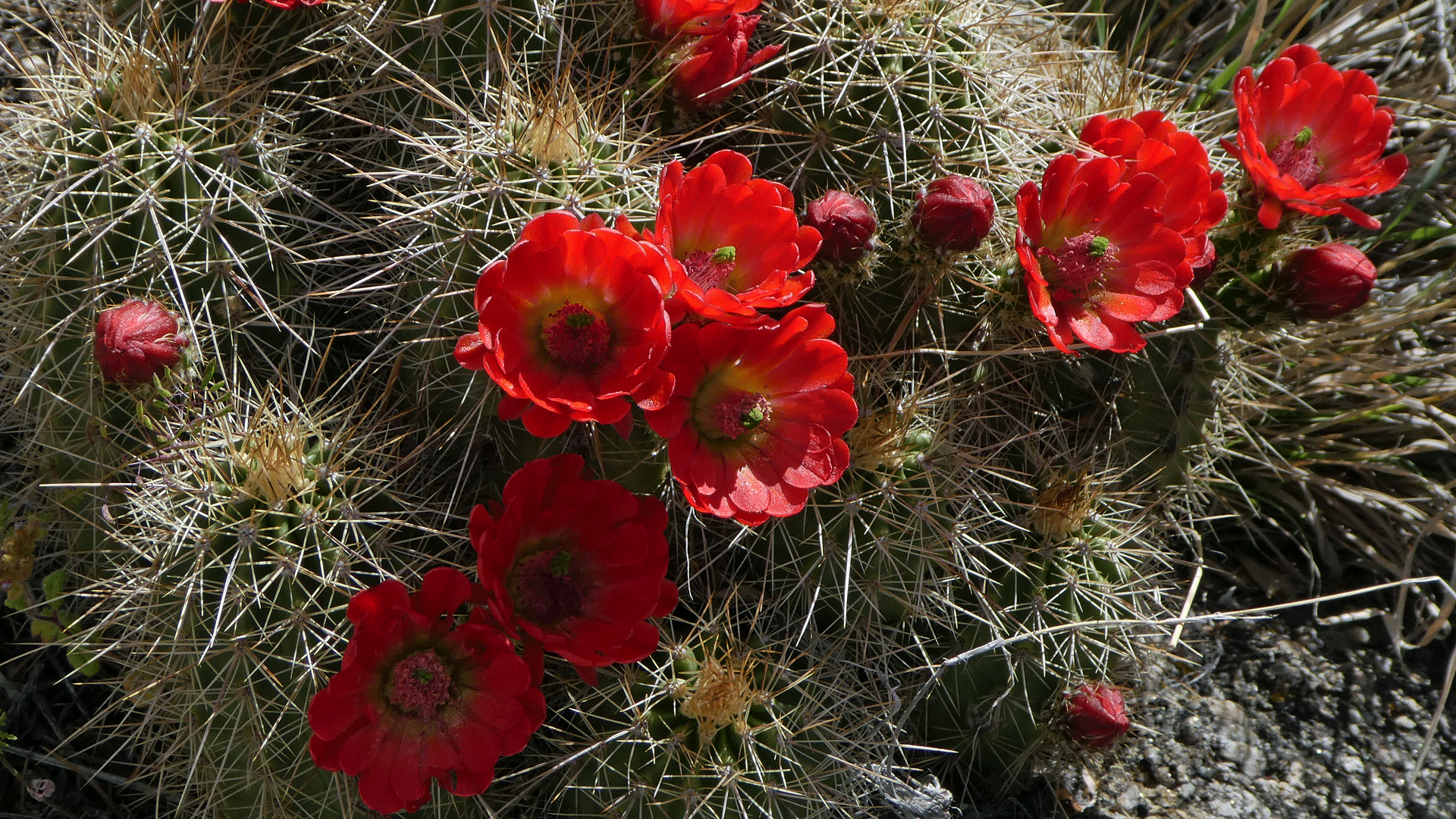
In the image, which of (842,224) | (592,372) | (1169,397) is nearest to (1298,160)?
(1169,397)

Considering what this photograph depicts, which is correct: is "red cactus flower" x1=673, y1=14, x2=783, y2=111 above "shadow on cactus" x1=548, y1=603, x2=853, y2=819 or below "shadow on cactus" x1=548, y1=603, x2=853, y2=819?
above

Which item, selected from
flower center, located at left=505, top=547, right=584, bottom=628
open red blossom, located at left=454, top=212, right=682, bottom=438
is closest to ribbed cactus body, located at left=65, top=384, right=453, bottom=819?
flower center, located at left=505, top=547, right=584, bottom=628

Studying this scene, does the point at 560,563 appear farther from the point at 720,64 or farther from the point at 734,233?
the point at 720,64

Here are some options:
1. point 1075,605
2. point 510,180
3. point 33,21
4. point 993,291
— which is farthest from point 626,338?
point 33,21

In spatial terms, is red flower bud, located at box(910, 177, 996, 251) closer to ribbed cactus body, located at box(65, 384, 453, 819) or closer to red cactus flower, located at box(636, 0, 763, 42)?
red cactus flower, located at box(636, 0, 763, 42)

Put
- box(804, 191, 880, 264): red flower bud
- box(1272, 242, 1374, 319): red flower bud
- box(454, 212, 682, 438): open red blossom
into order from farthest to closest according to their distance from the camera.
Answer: box(1272, 242, 1374, 319): red flower bud, box(804, 191, 880, 264): red flower bud, box(454, 212, 682, 438): open red blossom

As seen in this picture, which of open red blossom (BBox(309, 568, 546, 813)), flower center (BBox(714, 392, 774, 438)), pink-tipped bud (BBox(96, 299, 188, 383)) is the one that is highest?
flower center (BBox(714, 392, 774, 438))

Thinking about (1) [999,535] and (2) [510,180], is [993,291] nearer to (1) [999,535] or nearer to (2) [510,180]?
(1) [999,535]

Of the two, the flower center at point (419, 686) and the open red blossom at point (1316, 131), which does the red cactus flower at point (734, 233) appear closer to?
Result: the flower center at point (419, 686)
